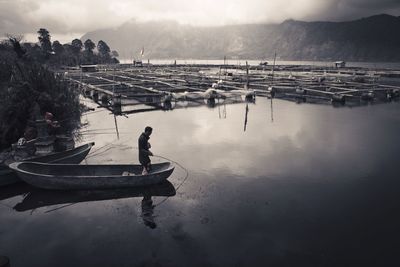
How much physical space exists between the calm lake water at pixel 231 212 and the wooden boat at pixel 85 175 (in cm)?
54

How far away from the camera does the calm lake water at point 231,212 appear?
11094 mm

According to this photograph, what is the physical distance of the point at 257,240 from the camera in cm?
1194

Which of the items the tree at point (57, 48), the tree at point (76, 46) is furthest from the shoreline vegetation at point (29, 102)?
the tree at point (76, 46)

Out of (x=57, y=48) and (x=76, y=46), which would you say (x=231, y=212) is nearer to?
(x=57, y=48)

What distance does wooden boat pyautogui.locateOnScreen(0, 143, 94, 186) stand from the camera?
1628 cm

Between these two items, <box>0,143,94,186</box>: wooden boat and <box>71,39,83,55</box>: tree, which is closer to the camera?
<box>0,143,94,186</box>: wooden boat

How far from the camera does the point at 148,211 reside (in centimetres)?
1418

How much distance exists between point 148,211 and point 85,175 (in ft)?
16.0

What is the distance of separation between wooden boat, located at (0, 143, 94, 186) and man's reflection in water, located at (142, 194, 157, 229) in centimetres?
603

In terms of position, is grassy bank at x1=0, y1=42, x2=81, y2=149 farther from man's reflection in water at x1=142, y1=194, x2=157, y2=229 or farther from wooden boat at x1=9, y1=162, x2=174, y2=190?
man's reflection in water at x1=142, y1=194, x2=157, y2=229

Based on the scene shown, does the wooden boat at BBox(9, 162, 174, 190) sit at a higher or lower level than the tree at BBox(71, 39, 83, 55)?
lower

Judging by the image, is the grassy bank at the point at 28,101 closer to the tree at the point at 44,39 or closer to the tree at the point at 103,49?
the tree at the point at 44,39

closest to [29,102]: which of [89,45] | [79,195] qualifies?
[79,195]

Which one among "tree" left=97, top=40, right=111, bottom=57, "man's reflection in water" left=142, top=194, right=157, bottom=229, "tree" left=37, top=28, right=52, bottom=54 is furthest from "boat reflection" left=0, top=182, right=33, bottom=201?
"tree" left=97, top=40, right=111, bottom=57
